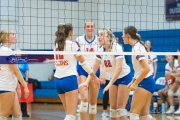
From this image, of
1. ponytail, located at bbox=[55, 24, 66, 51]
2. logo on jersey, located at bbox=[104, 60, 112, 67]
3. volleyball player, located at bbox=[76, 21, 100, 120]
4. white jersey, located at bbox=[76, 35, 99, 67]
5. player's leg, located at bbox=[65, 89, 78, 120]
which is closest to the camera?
player's leg, located at bbox=[65, 89, 78, 120]

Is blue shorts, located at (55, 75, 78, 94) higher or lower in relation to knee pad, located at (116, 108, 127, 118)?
higher

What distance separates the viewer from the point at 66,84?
253 inches

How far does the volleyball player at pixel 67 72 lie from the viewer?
21.0 feet

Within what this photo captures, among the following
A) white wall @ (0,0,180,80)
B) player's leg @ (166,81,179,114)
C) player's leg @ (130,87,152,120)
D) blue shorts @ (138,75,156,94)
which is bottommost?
player's leg @ (166,81,179,114)

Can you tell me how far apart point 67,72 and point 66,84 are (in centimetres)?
19

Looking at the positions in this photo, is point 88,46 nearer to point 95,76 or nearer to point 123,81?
point 123,81

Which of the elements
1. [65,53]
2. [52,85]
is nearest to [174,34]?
[52,85]

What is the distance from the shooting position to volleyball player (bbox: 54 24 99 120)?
6.41 m

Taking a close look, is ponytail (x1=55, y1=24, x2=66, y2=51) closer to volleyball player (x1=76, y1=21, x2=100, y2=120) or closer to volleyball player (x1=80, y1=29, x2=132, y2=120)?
volleyball player (x1=80, y1=29, x2=132, y2=120)

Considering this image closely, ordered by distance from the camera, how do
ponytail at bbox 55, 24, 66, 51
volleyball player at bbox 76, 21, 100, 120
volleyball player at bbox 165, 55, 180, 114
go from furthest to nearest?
volleyball player at bbox 165, 55, 180, 114, volleyball player at bbox 76, 21, 100, 120, ponytail at bbox 55, 24, 66, 51

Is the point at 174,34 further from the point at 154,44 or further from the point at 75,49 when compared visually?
the point at 75,49

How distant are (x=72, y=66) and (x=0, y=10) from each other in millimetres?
8939

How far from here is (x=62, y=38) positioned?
262 inches

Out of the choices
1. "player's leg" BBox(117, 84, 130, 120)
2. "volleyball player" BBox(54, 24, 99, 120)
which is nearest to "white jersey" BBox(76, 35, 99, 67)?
"player's leg" BBox(117, 84, 130, 120)
